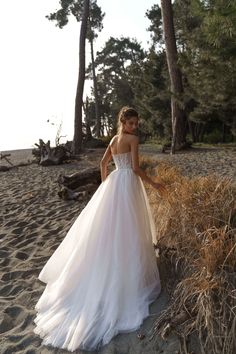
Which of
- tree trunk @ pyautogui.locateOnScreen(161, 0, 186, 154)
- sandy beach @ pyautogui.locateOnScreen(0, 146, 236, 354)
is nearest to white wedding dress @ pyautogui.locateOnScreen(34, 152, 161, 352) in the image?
sandy beach @ pyautogui.locateOnScreen(0, 146, 236, 354)

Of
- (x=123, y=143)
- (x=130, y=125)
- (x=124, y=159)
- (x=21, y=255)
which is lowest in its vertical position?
(x=21, y=255)

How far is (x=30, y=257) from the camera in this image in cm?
586

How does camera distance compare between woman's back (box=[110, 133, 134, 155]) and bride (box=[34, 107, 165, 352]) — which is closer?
bride (box=[34, 107, 165, 352])

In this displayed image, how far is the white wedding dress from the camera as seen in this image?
3611mm

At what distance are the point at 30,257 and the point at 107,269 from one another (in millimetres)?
2201

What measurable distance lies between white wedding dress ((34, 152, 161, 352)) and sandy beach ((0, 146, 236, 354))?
102 millimetres

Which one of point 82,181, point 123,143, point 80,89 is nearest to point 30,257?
point 123,143

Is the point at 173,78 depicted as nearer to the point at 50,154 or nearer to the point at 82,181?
the point at 50,154

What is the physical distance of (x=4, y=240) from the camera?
6.84m

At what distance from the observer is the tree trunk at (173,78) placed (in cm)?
1767

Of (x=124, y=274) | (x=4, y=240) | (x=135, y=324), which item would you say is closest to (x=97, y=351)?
(x=135, y=324)

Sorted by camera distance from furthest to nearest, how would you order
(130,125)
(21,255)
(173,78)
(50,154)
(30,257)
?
1. (173,78)
2. (50,154)
3. (21,255)
4. (30,257)
5. (130,125)

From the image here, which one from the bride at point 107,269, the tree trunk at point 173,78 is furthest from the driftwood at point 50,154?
the bride at point 107,269

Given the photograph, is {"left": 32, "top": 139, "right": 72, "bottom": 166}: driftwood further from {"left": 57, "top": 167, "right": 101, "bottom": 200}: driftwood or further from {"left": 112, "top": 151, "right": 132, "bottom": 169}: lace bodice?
{"left": 112, "top": 151, "right": 132, "bottom": 169}: lace bodice
